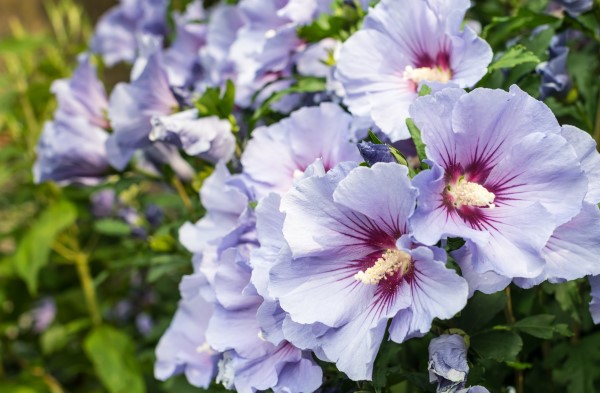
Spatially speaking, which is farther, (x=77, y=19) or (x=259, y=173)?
(x=77, y=19)

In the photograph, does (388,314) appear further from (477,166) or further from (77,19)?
(77,19)

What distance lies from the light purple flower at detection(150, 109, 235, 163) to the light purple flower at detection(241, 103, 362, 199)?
10 centimetres

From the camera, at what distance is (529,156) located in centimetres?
62

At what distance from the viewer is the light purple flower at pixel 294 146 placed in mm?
814

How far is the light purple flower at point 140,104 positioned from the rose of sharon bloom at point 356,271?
0.43 meters

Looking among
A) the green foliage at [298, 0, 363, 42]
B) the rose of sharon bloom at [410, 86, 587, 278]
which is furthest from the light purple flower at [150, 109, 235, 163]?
the rose of sharon bloom at [410, 86, 587, 278]

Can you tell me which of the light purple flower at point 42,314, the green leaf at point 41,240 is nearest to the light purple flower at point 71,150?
the green leaf at point 41,240

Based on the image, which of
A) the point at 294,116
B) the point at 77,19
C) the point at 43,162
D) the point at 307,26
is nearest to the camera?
the point at 294,116

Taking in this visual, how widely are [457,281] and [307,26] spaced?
18.3 inches

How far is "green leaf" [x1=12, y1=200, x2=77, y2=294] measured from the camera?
1.44 metres

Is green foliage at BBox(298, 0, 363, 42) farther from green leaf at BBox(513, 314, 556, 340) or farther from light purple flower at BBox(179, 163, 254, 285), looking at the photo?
green leaf at BBox(513, 314, 556, 340)

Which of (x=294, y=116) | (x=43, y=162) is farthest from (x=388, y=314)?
(x=43, y=162)

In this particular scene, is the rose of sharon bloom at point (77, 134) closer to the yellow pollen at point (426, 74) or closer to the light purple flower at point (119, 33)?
the light purple flower at point (119, 33)

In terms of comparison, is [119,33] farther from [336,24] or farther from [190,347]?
[190,347]
